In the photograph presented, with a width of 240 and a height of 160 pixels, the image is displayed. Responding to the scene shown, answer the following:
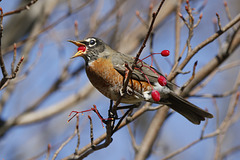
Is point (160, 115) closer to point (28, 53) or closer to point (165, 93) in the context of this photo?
point (165, 93)

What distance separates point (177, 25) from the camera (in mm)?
3883

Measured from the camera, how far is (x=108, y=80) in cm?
327

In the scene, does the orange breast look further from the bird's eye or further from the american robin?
the bird's eye

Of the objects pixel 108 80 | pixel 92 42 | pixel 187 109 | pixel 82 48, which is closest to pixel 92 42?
pixel 92 42

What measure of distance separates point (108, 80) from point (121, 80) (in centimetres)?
14

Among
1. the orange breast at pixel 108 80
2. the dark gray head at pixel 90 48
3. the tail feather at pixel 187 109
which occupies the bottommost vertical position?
the tail feather at pixel 187 109

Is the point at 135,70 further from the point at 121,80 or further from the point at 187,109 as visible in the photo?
the point at 187,109

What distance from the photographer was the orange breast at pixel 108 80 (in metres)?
3.24

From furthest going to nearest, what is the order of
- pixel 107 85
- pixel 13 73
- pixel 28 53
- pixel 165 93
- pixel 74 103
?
pixel 74 103
pixel 28 53
pixel 165 93
pixel 107 85
pixel 13 73

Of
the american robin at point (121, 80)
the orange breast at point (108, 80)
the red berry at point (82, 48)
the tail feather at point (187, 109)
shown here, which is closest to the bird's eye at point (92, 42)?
the american robin at point (121, 80)

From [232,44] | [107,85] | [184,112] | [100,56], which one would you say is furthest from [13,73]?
[232,44]

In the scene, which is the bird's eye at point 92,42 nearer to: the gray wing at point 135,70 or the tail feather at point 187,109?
the gray wing at point 135,70

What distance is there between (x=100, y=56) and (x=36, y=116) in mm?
1496

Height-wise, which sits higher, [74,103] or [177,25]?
[177,25]
